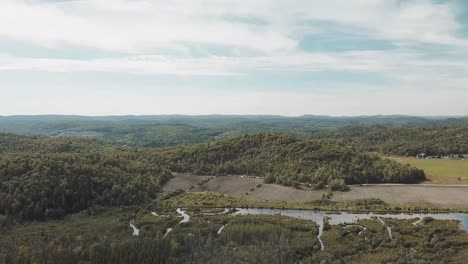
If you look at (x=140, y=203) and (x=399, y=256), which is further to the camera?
(x=140, y=203)

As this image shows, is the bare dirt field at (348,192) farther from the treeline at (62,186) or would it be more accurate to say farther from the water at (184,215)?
the water at (184,215)

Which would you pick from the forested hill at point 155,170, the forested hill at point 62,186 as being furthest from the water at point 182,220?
the forested hill at point 155,170

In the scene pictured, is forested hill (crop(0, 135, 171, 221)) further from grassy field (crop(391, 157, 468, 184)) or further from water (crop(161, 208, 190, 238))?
grassy field (crop(391, 157, 468, 184))

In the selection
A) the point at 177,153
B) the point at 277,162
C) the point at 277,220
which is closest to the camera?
the point at 277,220

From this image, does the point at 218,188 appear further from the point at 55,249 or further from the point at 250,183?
the point at 55,249

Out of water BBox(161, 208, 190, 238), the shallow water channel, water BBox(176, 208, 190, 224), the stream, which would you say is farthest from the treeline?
the shallow water channel

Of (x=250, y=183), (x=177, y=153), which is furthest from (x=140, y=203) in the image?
(x=177, y=153)

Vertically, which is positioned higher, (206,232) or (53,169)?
(53,169)
